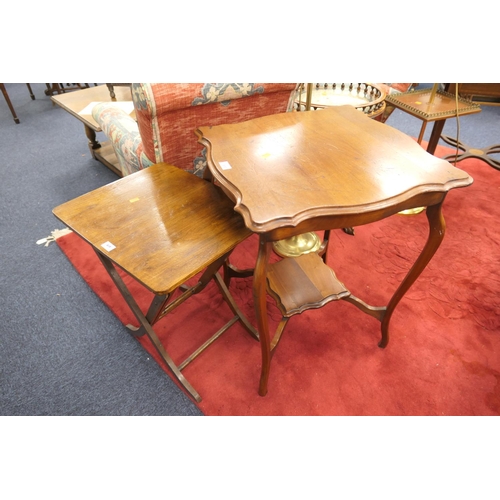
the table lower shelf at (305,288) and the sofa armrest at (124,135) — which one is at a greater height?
the sofa armrest at (124,135)

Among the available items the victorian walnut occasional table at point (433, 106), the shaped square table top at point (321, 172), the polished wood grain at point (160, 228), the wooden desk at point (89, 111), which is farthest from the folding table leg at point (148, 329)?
the victorian walnut occasional table at point (433, 106)

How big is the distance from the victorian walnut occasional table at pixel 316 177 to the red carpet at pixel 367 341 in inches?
7.4

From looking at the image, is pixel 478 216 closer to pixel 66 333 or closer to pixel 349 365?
pixel 349 365

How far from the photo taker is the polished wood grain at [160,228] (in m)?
0.98

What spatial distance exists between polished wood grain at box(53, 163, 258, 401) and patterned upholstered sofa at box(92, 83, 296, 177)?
161 mm

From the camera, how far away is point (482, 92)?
283cm

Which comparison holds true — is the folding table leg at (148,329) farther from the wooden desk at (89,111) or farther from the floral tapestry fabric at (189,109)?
the wooden desk at (89,111)

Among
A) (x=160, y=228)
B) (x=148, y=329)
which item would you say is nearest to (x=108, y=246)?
(x=160, y=228)

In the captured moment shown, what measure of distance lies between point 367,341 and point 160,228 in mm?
1056

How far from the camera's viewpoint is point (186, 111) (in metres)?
1.38

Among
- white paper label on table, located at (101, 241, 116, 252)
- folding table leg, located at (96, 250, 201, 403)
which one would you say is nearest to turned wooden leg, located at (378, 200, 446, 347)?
folding table leg, located at (96, 250, 201, 403)

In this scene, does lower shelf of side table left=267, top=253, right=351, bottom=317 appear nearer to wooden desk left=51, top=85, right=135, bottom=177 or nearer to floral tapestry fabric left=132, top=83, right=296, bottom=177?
floral tapestry fabric left=132, top=83, right=296, bottom=177

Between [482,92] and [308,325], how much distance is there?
2.67 metres

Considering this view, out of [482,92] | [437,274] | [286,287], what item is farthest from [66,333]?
[482,92]
